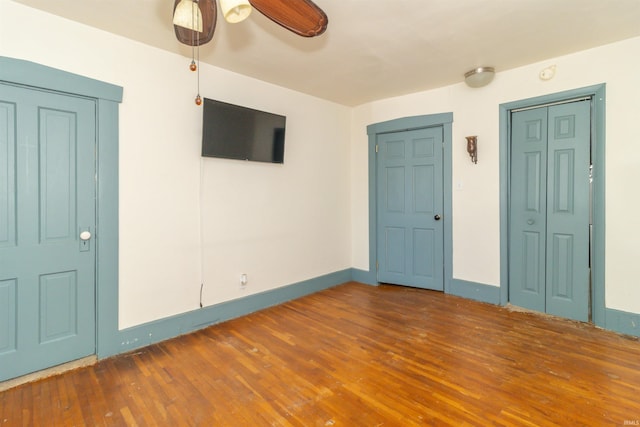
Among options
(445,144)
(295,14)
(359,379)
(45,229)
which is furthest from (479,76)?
(45,229)

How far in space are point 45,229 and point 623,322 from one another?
473cm

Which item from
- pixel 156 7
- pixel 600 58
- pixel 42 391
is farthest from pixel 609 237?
pixel 42 391

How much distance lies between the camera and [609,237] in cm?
282

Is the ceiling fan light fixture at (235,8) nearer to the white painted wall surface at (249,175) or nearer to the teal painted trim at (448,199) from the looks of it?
the white painted wall surface at (249,175)

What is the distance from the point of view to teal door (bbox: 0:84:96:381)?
2.10 m

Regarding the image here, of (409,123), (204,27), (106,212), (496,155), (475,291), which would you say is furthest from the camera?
(409,123)

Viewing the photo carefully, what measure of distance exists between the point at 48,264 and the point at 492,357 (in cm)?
335

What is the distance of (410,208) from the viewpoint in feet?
13.6

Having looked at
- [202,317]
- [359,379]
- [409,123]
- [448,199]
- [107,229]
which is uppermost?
[409,123]

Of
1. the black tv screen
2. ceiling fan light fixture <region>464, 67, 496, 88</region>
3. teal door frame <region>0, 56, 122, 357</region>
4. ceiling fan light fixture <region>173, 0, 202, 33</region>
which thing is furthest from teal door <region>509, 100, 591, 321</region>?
teal door frame <region>0, 56, 122, 357</region>

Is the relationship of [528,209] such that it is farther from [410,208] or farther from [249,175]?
[249,175]

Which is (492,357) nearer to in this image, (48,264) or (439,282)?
(439,282)

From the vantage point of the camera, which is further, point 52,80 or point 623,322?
point 623,322

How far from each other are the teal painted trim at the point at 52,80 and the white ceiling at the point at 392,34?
1.34 feet
